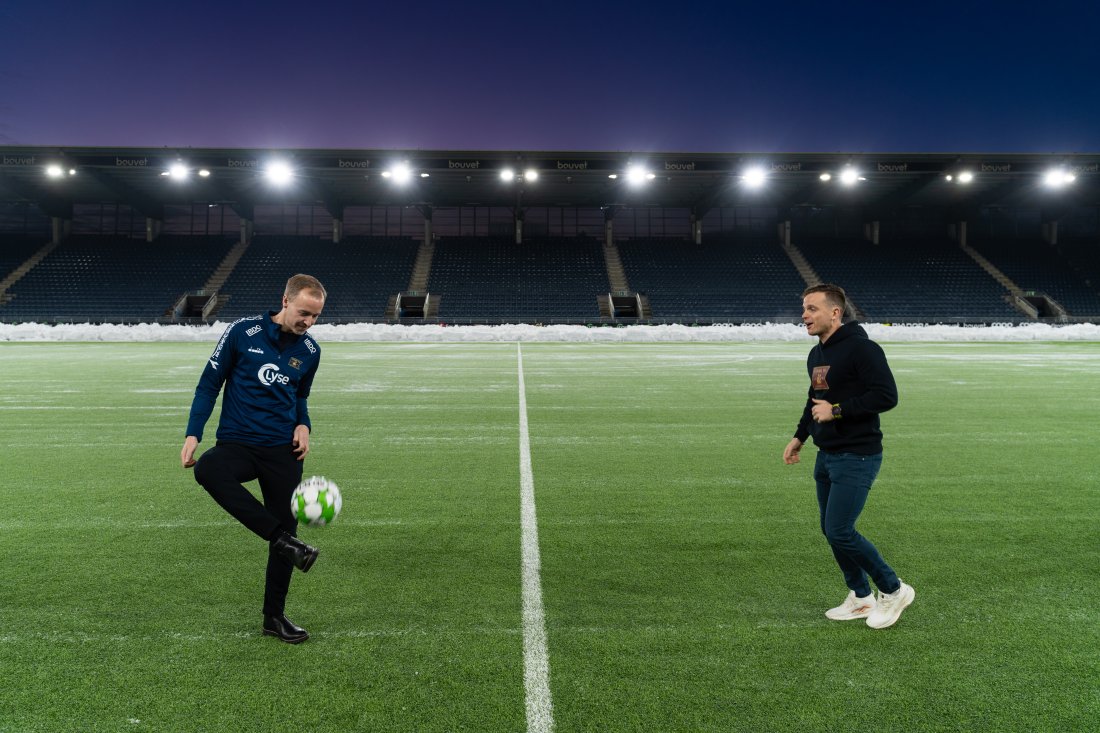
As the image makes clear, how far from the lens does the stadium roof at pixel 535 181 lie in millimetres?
38188

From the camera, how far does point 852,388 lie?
3.53m

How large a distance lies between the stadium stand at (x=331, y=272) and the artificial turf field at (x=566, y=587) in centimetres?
3238

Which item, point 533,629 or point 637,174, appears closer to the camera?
point 533,629

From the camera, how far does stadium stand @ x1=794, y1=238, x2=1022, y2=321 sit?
41.8 m

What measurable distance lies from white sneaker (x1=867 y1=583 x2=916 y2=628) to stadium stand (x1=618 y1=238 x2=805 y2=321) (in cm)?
3787

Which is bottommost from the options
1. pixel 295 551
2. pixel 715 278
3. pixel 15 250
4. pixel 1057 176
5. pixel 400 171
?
pixel 295 551

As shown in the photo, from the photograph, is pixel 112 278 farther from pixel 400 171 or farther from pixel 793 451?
pixel 793 451

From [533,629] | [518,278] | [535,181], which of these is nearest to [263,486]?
[533,629]

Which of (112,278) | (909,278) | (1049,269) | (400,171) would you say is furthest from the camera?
(1049,269)

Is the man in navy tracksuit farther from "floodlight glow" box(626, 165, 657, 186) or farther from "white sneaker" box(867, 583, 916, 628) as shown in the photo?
"floodlight glow" box(626, 165, 657, 186)

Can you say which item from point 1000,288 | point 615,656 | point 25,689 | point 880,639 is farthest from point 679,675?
point 1000,288

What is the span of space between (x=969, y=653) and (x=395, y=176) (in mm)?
40550

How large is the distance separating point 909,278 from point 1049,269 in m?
10.3

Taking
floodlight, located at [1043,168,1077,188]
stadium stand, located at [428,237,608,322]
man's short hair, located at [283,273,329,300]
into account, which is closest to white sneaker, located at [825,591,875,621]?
man's short hair, located at [283,273,329,300]
